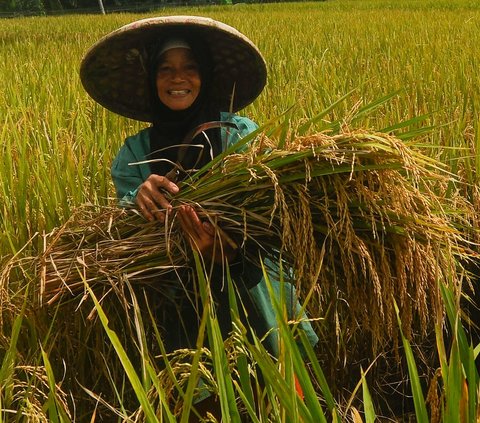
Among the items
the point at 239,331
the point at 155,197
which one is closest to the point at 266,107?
the point at 155,197

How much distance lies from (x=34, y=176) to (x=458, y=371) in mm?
1170

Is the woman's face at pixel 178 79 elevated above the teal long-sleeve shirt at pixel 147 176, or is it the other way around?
the woman's face at pixel 178 79

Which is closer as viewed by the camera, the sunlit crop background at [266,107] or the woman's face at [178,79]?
the woman's face at [178,79]

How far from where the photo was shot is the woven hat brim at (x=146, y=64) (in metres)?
1.32

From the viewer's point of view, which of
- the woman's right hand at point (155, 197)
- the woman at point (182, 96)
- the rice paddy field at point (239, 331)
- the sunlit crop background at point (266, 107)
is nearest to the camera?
the rice paddy field at point (239, 331)

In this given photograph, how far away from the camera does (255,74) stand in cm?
144

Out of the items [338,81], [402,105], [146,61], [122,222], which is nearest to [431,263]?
[122,222]

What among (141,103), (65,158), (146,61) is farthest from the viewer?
(65,158)

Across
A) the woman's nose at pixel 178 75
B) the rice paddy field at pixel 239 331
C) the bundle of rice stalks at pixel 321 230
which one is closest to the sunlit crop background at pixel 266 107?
the rice paddy field at pixel 239 331

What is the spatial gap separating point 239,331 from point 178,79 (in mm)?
691

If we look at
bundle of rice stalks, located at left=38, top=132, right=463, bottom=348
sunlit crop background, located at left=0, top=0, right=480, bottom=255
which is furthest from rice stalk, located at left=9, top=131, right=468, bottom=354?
sunlit crop background, located at left=0, top=0, right=480, bottom=255

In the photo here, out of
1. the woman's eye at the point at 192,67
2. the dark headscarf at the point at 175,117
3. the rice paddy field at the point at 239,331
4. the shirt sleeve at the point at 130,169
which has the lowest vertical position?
the rice paddy field at the point at 239,331

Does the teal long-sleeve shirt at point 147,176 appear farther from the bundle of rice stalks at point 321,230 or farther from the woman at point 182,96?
the bundle of rice stalks at point 321,230

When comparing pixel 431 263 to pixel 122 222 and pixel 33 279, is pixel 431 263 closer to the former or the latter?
pixel 122 222
